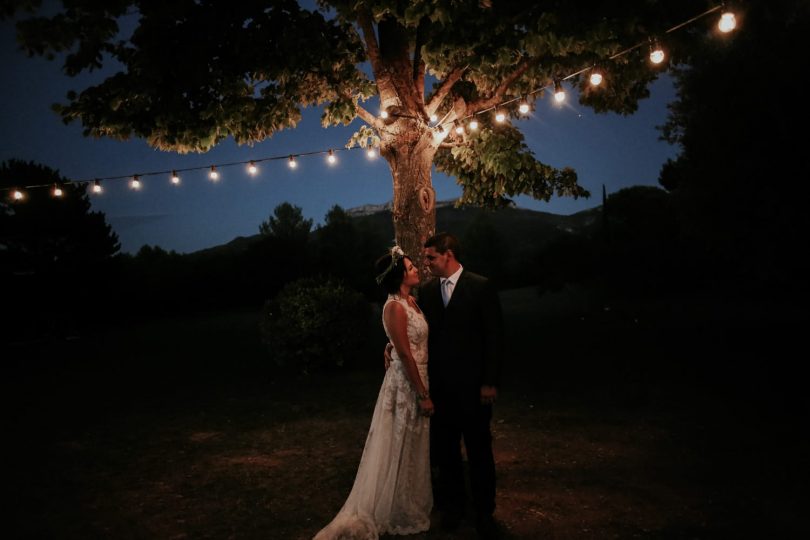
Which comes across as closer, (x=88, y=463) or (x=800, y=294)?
(x=88, y=463)

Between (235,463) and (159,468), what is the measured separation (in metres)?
0.84

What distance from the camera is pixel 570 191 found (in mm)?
9344

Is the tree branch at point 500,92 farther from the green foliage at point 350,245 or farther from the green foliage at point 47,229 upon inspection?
the green foliage at point 350,245

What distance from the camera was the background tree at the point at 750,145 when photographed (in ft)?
46.2

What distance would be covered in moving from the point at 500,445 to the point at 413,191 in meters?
3.31

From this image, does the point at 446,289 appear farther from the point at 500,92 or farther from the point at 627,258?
the point at 627,258

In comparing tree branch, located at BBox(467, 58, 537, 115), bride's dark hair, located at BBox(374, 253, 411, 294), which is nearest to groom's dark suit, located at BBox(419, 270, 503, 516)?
bride's dark hair, located at BBox(374, 253, 411, 294)

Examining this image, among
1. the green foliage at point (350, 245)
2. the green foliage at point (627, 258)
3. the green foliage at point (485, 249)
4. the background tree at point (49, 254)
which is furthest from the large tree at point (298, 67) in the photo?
the green foliage at point (485, 249)

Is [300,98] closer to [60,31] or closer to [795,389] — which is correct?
[60,31]

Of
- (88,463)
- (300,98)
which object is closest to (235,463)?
(88,463)

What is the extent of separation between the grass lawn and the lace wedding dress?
1.48 ft

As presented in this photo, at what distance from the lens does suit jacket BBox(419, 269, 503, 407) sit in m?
4.02

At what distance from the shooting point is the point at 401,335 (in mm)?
4004

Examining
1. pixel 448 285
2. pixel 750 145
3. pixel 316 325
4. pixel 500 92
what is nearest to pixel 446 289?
pixel 448 285
